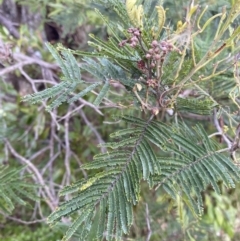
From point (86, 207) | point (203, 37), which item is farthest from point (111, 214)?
point (203, 37)

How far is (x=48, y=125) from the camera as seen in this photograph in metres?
1.48

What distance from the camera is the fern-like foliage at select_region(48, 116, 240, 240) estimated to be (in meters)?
0.55

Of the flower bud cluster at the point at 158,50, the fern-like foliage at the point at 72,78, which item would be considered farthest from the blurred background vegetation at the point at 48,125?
the flower bud cluster at the point at 158,50

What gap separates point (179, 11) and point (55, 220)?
660 millimetres

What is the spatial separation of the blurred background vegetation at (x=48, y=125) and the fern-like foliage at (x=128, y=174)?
531 mm

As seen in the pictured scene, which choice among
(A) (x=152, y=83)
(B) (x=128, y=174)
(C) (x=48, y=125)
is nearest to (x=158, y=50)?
(A) (x=152, y=83)

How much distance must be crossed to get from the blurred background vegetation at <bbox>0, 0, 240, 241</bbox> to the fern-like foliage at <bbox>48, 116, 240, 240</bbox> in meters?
0.53

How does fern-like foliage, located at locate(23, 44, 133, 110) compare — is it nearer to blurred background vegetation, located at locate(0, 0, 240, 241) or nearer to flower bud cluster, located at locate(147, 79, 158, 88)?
flower bud cluster, located at locate(147, 79, 158, 88)

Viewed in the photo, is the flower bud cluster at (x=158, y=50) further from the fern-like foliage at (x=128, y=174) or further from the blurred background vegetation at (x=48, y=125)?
the blurred background vegetation at (x=48, y=125)

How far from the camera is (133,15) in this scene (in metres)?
0.49

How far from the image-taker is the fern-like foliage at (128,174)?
55 centimetres

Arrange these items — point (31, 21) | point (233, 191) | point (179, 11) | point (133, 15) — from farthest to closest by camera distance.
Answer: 1. point (233, 191)
2. point (31, 21)
3. point (179, 11)
4. point (133, 15)

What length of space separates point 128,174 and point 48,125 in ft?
3.19

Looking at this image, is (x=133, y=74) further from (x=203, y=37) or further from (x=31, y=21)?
(x=31, y=21)
